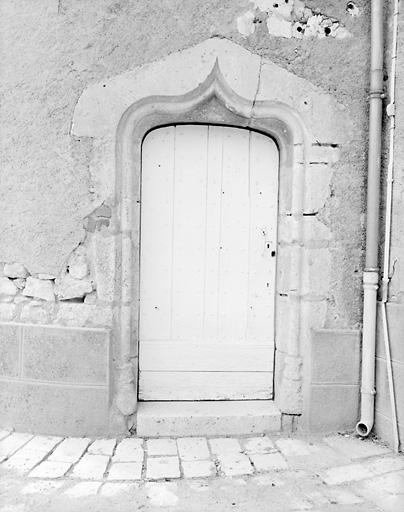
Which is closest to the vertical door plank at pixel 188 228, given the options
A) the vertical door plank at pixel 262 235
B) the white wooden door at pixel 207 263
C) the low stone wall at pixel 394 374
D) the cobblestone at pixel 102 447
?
the white wooden door at pixel 207 263

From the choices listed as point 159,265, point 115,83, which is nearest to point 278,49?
point 115,83

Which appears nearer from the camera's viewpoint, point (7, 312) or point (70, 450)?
point (70, 450)

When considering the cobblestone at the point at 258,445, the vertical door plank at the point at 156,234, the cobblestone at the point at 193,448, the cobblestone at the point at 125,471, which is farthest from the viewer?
the vertical door plank at the point at 156,234

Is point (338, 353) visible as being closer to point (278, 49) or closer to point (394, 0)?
point (278, 49)

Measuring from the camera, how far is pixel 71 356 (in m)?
3.21

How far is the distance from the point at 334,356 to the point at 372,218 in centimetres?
100

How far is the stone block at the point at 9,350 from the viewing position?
3.26 metres

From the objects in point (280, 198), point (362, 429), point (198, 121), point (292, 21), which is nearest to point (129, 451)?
point (362, 429)

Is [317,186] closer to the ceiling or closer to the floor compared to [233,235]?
closer to the ceiling

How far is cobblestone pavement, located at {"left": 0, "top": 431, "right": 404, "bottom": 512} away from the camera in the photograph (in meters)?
2.48

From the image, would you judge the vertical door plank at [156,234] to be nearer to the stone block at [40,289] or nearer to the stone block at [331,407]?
the stone block at [40,289]

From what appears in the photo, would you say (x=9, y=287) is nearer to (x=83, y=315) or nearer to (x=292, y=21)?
(x=83, y=315)

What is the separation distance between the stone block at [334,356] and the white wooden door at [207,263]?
377 millimetres

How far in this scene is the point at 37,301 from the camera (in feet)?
10.8
